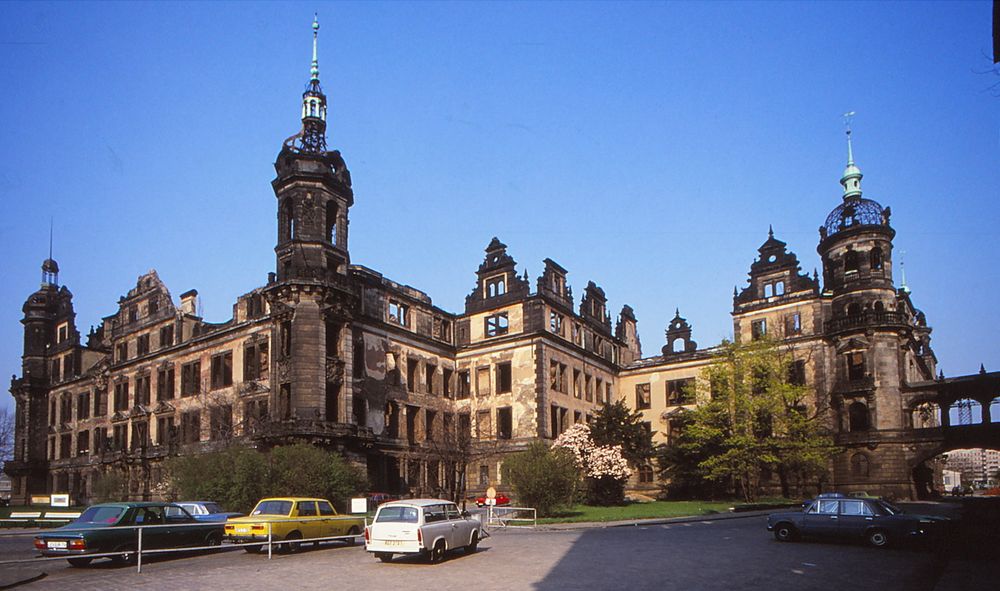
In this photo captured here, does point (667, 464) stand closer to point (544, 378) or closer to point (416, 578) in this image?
point (544, 378)

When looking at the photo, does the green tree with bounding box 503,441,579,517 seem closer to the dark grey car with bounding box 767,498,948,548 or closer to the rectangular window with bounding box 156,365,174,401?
the dark grey car with bounding box 767,498,948,548

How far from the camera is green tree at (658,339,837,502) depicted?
50.8 metres

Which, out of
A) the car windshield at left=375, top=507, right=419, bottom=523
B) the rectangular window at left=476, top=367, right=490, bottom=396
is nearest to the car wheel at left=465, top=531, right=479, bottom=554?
the car windshield at left=375, top=507, right=419, bottom=523

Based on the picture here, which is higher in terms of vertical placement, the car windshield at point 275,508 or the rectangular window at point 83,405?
the rectangular window at point 83,405

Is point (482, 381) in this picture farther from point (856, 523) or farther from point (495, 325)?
point (856, 523)

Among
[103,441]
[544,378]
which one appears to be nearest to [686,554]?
[544,378]

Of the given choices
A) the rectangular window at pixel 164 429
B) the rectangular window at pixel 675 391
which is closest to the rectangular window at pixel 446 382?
the rectangular window at pixel 675 391

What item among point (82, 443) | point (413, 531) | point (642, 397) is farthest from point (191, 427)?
point (413, 531)

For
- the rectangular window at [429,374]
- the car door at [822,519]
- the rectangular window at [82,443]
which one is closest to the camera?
the car door at [822,519]

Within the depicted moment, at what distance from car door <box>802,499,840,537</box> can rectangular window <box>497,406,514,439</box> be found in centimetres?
3331

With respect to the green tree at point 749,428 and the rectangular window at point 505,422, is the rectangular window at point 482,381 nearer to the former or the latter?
the rectangular window at point 505,422

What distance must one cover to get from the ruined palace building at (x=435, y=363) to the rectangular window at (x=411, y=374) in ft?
0.47

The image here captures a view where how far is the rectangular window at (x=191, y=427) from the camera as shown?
54.6 metres

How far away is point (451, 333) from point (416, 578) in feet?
141
